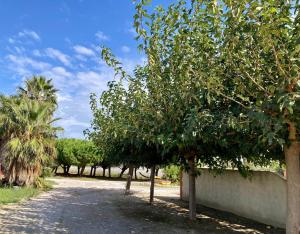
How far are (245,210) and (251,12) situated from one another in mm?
8911

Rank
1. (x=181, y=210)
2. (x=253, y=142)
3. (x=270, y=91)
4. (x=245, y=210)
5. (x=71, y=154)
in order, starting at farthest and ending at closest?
(x=71, y=154) → (x=181, y=210) → (x=245, y=210) → (x=253, y=142) → (x=270, y=91)

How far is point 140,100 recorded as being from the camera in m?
6.90

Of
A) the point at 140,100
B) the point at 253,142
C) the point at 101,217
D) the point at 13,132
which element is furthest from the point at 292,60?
the point at 13,132

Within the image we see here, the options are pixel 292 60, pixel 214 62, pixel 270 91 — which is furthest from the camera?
pixel 214 62

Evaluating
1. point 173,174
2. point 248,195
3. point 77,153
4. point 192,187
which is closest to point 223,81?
point 192,187

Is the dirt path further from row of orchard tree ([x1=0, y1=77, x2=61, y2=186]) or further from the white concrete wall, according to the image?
row of orchard tree ([x1=0, y1=77, x2=61, y2=186])

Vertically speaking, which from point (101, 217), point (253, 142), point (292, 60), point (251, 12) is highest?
point (251, 12)

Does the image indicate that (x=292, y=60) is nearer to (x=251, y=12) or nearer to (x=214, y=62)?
(x=251, y=12)

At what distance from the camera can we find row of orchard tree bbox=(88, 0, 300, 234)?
4355mm

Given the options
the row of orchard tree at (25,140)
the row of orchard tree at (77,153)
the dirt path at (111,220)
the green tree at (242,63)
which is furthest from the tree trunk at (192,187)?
the row of orchard tree at (77,153)

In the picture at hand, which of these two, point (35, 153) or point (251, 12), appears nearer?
point (251, 12)

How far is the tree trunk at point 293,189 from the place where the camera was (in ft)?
18.7

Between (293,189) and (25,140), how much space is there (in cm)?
1483

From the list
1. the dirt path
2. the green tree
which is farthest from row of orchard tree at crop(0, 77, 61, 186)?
the green tree
